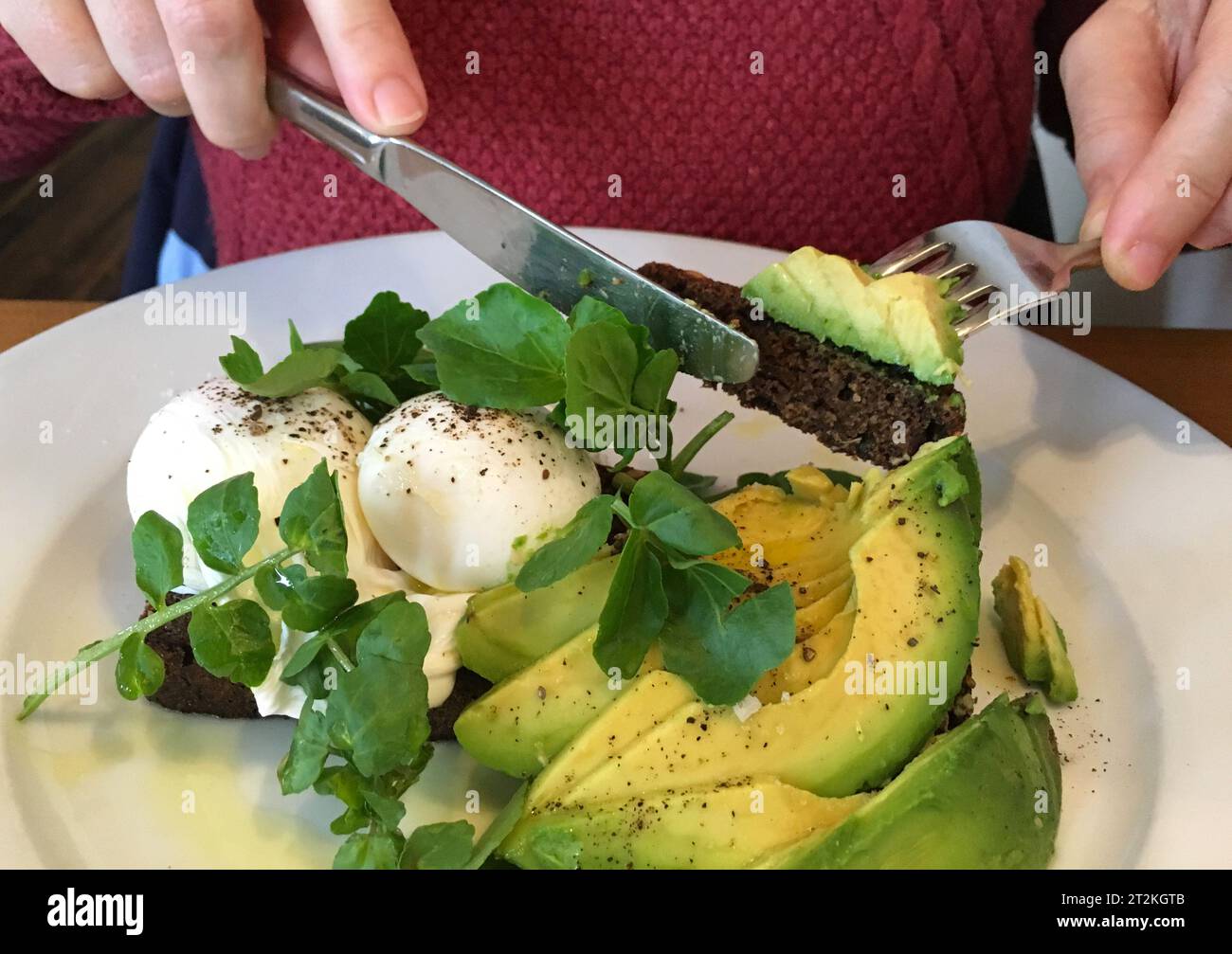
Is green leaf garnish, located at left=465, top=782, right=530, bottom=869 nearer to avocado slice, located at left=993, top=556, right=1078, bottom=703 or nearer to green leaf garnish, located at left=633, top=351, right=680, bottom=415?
green leaf garnish, located at left=633, top=351, right=680, bottom=415

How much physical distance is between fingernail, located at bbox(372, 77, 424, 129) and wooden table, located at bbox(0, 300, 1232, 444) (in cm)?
66

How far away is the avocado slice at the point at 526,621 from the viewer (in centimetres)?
97

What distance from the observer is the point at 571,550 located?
0.90m

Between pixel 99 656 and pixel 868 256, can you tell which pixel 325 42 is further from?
pixel 868 256

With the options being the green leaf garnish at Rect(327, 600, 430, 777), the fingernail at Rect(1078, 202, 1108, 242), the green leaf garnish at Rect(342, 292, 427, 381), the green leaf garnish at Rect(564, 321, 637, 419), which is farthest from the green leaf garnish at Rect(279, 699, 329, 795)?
the fingernail at Rect(1078, 202, 1108, 242)

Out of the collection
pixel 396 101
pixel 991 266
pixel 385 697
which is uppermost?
pixel 396 101

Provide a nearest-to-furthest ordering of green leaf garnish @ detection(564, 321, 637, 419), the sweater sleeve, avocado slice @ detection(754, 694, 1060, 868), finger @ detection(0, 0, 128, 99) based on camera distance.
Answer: avocado slice @ detection(754, 694, 1060, 868) → green leaf garnish @ detection(564, 321, 637, 419) → finger @ detection(0, 0, 128, 99) → the sweater sleeve

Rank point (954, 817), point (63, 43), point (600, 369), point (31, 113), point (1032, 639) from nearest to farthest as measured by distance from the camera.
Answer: point (954, 817), point (600, 369), point (1032, 639), point (63, 43), point (31, 113)

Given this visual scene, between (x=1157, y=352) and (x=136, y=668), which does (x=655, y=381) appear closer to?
(x=136, y=668)

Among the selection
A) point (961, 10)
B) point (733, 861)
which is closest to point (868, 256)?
point (961, 10)

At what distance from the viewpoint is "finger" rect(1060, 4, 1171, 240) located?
4.02ft

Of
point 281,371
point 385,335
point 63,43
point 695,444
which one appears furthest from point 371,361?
point 63,43

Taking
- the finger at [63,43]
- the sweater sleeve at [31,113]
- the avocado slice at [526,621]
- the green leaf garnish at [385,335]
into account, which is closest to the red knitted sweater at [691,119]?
the sweater sleeve at [31,113]

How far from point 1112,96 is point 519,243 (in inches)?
28.0
